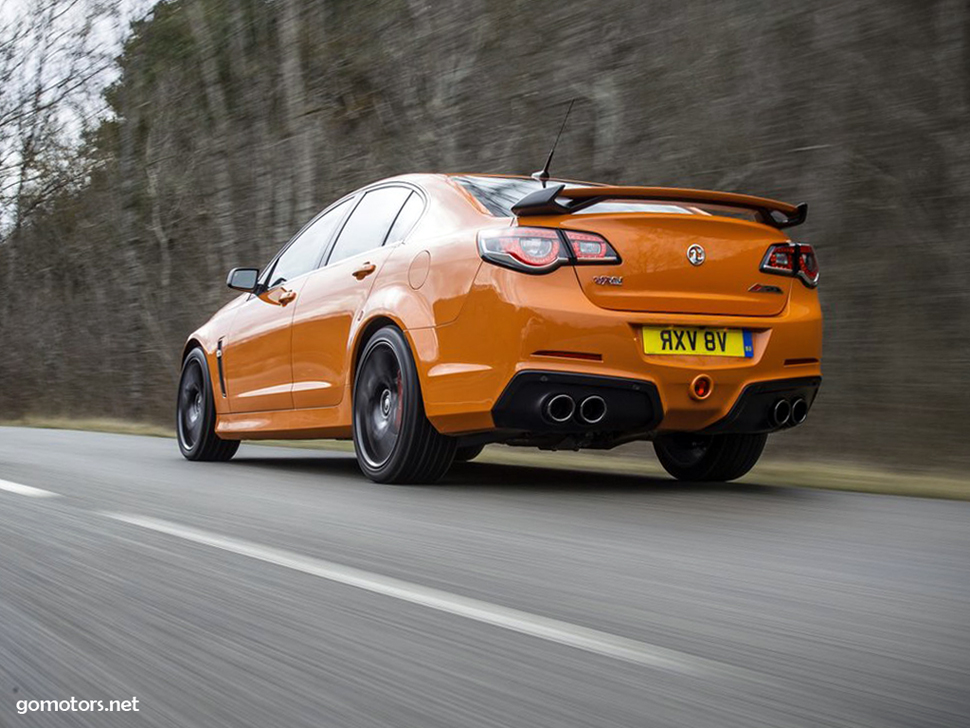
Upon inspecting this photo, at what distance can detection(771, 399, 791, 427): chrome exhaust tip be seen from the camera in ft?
19.2

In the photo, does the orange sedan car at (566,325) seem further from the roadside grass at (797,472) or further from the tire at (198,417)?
the tire at (198,417)

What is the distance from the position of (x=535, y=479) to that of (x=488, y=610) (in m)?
3.83

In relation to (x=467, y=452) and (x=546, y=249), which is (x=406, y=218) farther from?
(x=467, y=452)

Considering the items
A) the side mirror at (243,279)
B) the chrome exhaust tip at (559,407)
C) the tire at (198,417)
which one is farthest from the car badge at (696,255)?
the tire at (198,417)

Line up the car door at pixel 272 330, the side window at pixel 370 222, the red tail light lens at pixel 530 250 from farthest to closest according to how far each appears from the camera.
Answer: the car door at pixel 272 330, the side window at pixel 370 222, the red tail light lens at pixel 530 250

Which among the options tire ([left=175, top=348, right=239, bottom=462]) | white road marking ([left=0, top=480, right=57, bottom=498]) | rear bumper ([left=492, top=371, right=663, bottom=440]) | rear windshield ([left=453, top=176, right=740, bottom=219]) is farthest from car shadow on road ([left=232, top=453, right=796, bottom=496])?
white road marking ([left=0, top=480, right=57, bottom=498])

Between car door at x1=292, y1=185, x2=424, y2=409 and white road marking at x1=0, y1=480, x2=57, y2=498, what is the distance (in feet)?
5.12

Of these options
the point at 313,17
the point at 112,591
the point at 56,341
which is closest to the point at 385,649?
the point at 112,591

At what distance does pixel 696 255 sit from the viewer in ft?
18.8

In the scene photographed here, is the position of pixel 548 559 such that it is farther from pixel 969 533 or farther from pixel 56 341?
pixel 56 341

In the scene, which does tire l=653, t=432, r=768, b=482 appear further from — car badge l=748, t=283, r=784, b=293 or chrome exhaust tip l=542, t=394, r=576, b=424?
chrome exhaust tip l=542, t=394, r=576, b=424

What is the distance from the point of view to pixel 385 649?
2.79m

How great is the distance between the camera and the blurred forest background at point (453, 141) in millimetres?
8008

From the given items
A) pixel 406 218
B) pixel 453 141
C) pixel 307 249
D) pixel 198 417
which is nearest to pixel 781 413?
pixel 406 218
